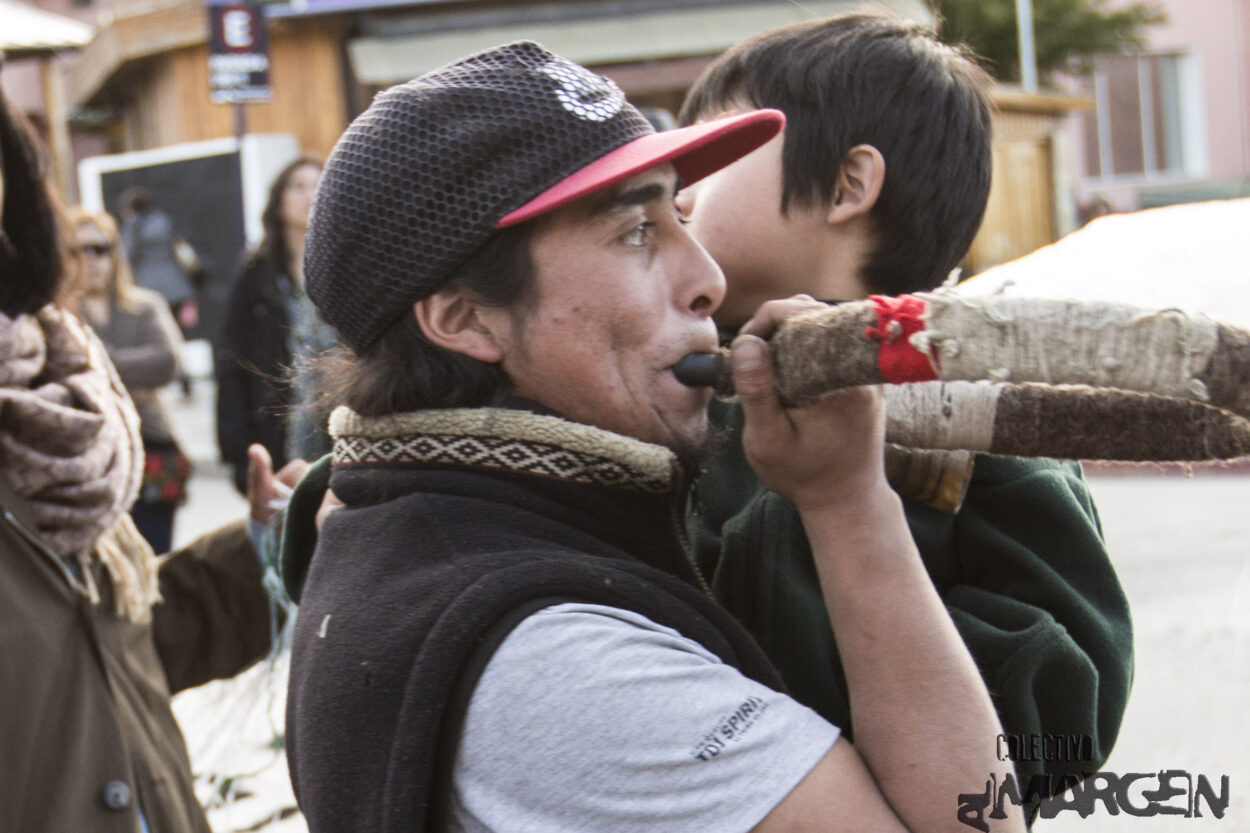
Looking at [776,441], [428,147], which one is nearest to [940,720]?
[776,441]

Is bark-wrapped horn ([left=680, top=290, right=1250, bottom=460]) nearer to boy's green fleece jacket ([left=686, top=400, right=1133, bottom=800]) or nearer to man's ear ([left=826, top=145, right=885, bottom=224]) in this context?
boy's green fleece jacket ([left=686, top=400, right=1133, bottom=800])

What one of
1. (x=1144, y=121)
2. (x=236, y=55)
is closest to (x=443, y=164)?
(x=236, y=55)

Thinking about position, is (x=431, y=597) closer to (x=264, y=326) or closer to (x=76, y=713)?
(x=76, y=713)

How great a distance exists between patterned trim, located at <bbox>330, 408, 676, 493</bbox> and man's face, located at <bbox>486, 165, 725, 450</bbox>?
5cm

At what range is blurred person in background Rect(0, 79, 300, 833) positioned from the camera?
7.01 feet

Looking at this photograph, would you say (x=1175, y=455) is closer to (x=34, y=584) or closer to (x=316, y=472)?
(x=316, y=472)

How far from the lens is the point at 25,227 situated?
262cm

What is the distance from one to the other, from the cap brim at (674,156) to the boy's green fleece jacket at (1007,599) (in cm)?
39

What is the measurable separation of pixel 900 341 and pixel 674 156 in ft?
1.30

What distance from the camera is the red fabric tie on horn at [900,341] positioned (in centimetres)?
115

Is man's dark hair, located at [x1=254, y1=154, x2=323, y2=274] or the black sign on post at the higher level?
the black sign on post

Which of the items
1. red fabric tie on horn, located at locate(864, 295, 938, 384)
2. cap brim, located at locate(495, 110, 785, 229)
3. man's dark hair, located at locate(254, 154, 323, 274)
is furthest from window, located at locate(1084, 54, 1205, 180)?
red fabric tie on horn, located at locate(864, 295, 938, 384)

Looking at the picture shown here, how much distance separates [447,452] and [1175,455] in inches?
27.1

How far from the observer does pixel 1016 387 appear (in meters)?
1.25
